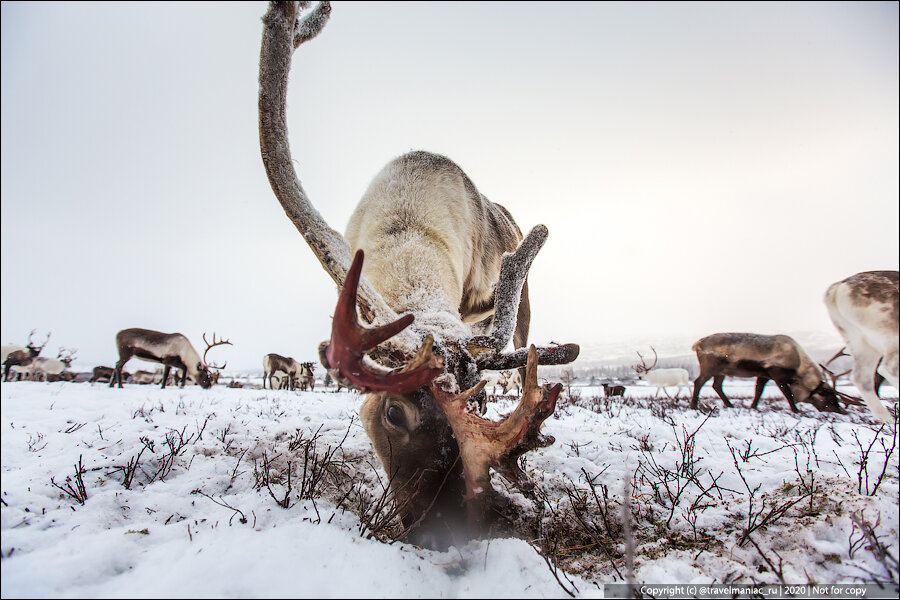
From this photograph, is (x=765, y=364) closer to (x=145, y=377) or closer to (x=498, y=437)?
(x=498, y=437)

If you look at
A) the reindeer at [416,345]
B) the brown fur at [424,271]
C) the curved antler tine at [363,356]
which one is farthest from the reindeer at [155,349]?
the curved antler tine at [363,356]

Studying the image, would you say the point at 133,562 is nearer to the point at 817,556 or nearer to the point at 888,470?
the point at 817,556

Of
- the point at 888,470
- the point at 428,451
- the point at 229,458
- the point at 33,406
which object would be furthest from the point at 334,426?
the point at 888,470

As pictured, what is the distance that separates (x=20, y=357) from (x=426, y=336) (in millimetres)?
22921

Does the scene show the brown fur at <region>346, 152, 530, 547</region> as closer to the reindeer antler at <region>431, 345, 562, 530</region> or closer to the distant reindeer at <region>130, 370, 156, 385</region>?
the reindeer antler at <region>431, 345, 562, 530</region>

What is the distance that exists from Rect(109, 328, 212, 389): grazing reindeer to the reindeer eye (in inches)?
555

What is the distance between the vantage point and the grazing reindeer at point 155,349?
12680mm

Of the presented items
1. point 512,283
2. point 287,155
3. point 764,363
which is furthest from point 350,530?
point 764,363

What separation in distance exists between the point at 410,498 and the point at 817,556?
1.89 meters

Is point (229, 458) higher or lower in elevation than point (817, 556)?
lower

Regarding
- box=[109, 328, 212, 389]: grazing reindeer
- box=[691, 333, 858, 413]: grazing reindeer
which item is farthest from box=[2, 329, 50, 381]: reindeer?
box=[691, 333, 858, 413]: grazing reindeer

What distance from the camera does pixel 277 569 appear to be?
1.28m

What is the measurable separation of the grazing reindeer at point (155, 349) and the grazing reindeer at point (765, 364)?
1752 cm

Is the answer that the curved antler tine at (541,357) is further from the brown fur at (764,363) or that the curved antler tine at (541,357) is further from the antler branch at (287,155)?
the brown fur at (764,363)
